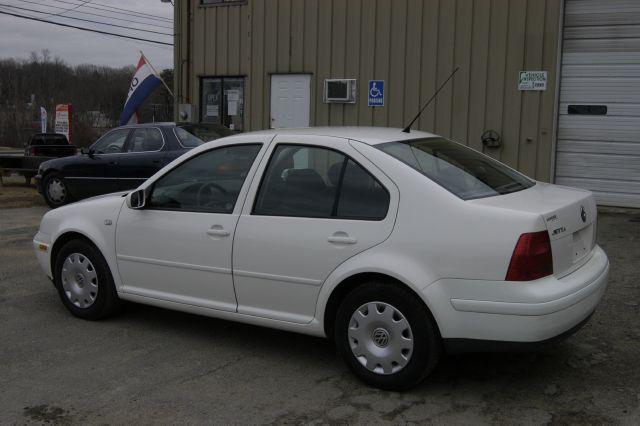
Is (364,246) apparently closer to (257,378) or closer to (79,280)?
(257,378)

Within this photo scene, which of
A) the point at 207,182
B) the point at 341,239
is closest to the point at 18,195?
the point at 207,182

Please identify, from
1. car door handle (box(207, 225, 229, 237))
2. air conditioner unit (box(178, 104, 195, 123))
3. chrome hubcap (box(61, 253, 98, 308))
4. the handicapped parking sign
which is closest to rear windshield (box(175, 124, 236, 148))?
the handicapped parking sign

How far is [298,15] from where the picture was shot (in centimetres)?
1334

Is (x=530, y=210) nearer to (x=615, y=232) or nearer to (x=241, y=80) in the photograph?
(x=615, y=232)

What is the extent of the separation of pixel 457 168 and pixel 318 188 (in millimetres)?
894

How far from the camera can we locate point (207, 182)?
4.90 meters

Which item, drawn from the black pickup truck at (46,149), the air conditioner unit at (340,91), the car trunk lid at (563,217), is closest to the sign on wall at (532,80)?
the air conditioner unit at (340,91)

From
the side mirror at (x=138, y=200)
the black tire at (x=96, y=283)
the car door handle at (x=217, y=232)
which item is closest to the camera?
the car door handle at (x=217, y=232)

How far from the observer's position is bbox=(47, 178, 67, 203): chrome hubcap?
12.6 m

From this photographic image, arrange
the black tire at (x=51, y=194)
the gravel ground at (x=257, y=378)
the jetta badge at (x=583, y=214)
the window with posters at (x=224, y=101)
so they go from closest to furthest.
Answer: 1. the gravel ground at (x=257, y=378)
2. the jetta badge at (x=583, y=214)
3. the black tire at (x=51, y=194)
4. the window with posters at (x=224, y=101)

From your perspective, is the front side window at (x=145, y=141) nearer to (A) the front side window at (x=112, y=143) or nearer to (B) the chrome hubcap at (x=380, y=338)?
(A) the front side window at (x=112, y=143)

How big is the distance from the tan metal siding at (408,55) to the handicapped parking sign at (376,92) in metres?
0.10

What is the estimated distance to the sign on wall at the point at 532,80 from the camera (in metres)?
11.4

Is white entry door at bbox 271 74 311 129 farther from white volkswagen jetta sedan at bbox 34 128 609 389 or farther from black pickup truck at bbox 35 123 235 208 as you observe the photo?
white volkswagen jetta sedan at bbox 34 128 609 389
